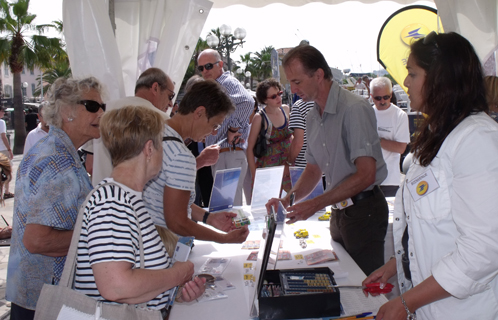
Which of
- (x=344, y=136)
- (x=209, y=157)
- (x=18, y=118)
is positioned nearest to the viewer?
(x=344, y=136)

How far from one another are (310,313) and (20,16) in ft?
65.3

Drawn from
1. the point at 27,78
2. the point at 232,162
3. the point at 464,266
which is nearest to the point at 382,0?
the point at 232,162

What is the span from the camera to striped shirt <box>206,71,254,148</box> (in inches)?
174

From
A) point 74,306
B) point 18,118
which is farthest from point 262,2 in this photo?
point 18,118

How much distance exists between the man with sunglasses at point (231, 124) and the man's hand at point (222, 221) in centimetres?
Result: 199

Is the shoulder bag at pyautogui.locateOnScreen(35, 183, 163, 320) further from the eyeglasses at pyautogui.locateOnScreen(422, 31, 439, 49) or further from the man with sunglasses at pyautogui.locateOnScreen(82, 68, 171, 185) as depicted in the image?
the man with sunglasses at pyautogui.locateOnScreen(82, 68, 171, 185)

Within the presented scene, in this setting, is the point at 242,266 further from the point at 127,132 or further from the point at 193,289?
the point at 127,132

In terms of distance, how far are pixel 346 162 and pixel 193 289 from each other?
121 centimetres

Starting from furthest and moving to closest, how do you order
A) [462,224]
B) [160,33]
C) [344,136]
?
1. [160,33]
2. [344,136]
3. [462,224]

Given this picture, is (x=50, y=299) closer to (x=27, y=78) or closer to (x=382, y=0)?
(x=382, y=0)

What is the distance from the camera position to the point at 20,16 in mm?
17094

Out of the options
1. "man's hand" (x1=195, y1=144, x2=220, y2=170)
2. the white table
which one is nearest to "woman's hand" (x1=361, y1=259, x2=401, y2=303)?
the white table

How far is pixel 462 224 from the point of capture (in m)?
1.13

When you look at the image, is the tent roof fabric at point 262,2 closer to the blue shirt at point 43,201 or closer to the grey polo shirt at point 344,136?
the grey polo shirt at point 344,136
